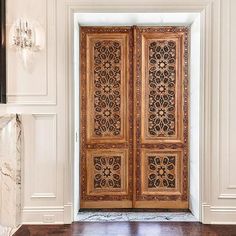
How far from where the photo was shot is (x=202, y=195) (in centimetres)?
398

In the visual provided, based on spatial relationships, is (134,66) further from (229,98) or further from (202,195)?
(202,195)

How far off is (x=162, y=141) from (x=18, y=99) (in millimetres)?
1820

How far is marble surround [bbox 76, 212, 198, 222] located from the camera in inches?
162

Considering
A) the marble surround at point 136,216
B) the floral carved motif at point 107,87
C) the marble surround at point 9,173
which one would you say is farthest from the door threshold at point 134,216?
the floral carved motif at point 107,87

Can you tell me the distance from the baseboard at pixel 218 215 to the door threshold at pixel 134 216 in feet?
0.54

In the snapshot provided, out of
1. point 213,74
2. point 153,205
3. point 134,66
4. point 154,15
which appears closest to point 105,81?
point 134,66

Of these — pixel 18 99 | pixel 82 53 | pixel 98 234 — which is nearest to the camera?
pixel 98 234

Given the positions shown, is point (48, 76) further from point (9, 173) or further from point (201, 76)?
point (201, 76)

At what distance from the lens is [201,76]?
3.95 metres

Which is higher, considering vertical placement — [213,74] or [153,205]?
[213,74]

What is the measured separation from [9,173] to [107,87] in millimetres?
1589

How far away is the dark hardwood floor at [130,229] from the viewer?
3680 millimetres

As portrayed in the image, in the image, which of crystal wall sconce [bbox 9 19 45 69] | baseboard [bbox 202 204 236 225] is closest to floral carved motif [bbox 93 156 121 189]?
baseboard [bbox 202 204 236 225]

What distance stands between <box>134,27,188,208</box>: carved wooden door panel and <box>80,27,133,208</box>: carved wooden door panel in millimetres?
127
